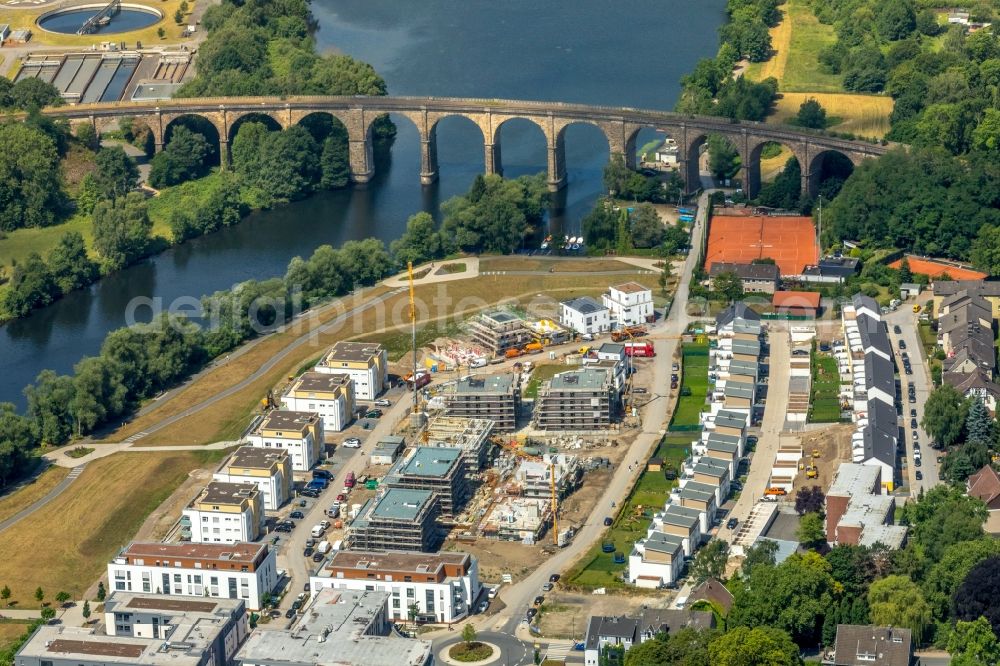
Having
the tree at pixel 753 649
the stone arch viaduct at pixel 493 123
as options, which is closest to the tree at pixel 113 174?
the stone arch viaduct at pixel 493 123

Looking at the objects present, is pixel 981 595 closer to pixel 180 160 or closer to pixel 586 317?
pixel 586 317

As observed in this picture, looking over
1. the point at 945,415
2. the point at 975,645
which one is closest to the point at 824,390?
the point at 945,415

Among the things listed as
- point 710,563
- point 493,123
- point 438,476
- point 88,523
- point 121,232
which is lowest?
point 88,523

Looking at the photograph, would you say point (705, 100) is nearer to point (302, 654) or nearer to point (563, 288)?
point (563, 288)

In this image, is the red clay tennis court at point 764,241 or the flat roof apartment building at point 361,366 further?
the red clay tennis court at point 764,241

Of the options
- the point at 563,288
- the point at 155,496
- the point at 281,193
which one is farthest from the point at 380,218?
the point at 155,496

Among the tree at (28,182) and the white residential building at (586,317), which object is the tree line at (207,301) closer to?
the tree at (28,182)
